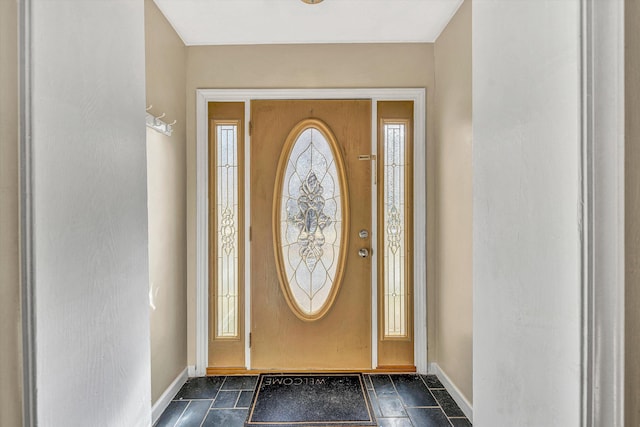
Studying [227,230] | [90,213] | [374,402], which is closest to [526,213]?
[90,213]

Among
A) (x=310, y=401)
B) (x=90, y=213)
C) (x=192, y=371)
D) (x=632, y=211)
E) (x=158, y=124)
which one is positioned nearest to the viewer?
(x=632, y=211)

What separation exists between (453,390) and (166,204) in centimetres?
217

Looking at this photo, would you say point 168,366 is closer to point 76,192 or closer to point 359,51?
point 76,192

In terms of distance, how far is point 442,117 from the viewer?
246 centimetres

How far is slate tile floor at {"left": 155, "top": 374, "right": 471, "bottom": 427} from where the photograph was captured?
79.9 inches

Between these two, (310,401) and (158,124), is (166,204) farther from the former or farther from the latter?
(310,401)

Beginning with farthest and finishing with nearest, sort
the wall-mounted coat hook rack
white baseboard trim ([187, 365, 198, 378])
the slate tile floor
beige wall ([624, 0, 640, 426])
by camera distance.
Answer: white baseboard trim ([187, 365, 198, 378])
the slate tile floor
the wall-mounted coat hook rack
beige wall ([624, 0, 640, 426])

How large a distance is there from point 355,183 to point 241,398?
1.63 meters

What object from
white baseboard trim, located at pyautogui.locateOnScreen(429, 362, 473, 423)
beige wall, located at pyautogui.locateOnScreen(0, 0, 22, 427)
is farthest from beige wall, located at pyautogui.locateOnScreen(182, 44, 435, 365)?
beige wall, located at pyautogui.locateOnScreen(0, 0, 22, 427)

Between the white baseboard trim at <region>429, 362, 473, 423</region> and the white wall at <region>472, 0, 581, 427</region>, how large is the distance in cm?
137

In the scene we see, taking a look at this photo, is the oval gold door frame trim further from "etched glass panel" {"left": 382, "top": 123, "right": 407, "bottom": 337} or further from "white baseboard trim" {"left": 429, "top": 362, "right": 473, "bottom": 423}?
"white baseboard trim" {"left": 429, "top": 362, "right": 473, "bottom": 423}

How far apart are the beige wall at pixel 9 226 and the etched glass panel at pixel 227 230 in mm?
2110

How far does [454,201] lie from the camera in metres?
2.27

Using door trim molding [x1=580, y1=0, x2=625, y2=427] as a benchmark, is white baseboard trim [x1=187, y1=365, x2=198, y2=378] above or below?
below
